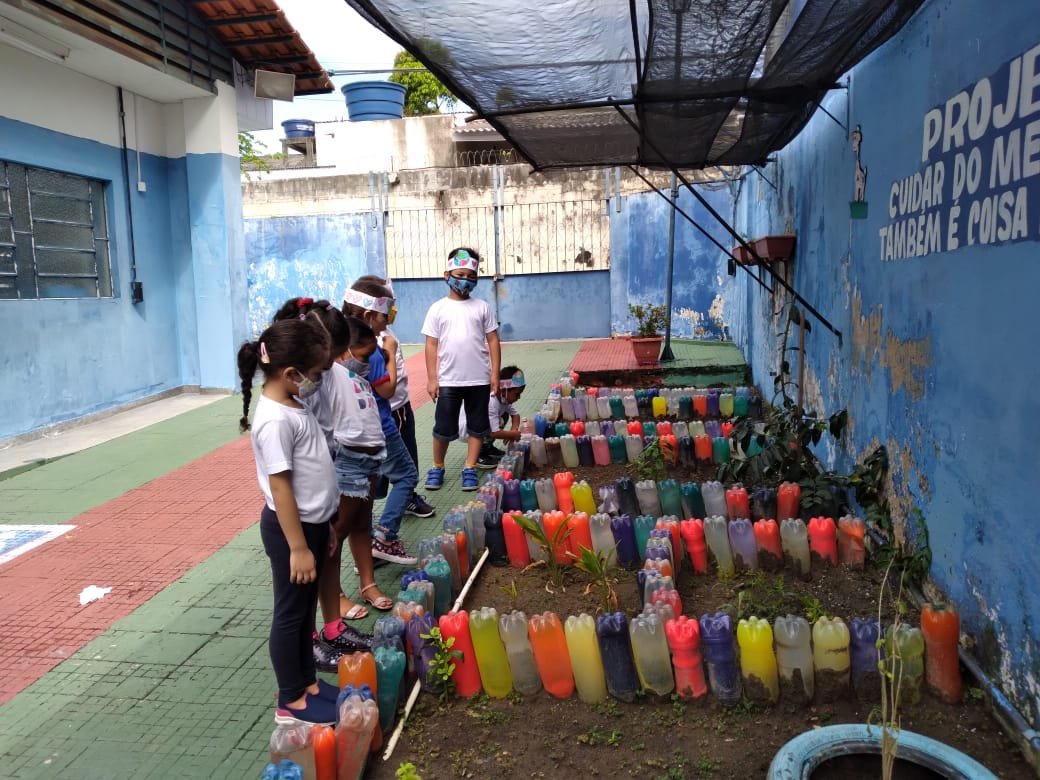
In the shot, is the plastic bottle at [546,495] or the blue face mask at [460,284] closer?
the plastic bottle at [546,495]

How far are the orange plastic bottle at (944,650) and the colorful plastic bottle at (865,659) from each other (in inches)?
6.1

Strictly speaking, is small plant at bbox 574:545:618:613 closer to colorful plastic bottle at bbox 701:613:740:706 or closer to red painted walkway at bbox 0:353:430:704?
colorful plastic bottle at bbox 701:613:740:706

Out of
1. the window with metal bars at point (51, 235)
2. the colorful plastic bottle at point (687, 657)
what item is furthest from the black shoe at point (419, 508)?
the window with metal bars at point (51, 235)

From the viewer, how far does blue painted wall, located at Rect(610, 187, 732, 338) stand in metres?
13.3

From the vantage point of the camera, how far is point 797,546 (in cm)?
353

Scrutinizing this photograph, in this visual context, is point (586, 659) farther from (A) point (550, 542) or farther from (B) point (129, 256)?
(B) point (129, 256)

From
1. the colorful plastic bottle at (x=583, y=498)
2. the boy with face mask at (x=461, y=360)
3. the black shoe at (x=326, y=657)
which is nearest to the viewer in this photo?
the black shoe at (x=326, y=657)

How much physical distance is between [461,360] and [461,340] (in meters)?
0.13

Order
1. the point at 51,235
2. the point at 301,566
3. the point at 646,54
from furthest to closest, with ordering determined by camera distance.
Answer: the point at 51,235 < the point at 646,54 < the point at 301,566

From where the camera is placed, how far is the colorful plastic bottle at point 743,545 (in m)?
3.57

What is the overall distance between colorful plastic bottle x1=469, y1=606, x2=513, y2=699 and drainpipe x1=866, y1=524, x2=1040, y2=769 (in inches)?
58.6

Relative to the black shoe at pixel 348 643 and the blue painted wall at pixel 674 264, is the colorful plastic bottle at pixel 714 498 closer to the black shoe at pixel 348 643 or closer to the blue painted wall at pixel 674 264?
the black shoe at pixel 348 643

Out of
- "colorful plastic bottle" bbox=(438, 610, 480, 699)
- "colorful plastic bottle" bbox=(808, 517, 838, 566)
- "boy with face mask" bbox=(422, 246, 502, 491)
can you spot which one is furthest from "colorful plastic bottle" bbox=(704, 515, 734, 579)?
"boy with face mask" bbox=(422, 246, 502, 491)

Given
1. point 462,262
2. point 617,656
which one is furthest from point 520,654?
point 462,262
